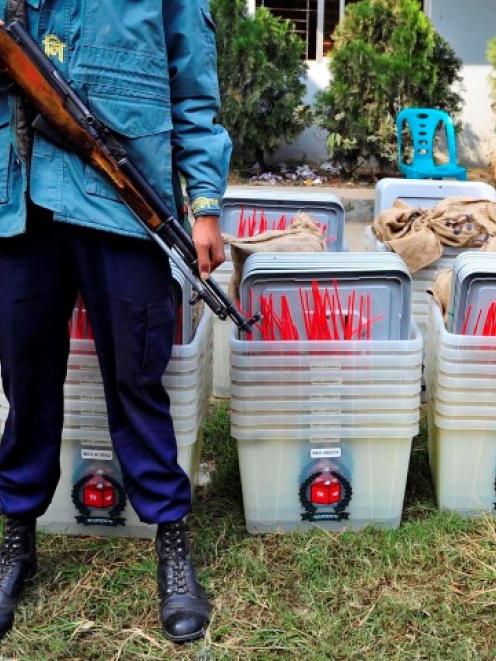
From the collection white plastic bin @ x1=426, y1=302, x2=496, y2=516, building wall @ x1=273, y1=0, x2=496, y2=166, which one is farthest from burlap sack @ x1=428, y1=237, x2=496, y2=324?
building wall @ x1=273, y1=0, x2=496, y2=166

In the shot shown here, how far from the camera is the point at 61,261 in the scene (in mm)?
2154

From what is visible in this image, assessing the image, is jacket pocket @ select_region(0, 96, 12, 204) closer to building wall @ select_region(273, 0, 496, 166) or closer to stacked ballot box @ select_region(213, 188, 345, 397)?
stacked ballot box @ select_region(213, 188, 345, 397)

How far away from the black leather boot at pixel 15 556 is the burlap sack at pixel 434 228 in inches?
74.5

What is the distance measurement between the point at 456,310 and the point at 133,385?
42.1 inches

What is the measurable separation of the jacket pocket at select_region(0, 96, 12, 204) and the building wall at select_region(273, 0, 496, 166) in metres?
7.29

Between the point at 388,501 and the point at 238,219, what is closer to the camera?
the point at 388,501

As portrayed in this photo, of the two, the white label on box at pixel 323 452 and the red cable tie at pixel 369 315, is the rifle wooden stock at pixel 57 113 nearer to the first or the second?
the red cable tie at pixel 369 315

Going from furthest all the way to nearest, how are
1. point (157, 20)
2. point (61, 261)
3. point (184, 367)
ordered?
point (184, 367) < point (61, 261) < point (157, 20)

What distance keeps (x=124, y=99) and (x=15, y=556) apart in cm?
129

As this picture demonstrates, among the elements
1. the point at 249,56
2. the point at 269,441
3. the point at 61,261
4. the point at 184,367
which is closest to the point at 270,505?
the point at 269,441

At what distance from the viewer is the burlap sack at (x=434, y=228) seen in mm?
3539

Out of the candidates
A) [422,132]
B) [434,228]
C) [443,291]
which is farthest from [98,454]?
[422,132]

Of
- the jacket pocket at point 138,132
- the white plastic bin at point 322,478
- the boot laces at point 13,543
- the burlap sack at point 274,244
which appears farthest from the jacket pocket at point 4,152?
the burlap sack at point 274,244

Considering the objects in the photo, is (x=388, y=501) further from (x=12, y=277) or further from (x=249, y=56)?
(x=249, y=56)
